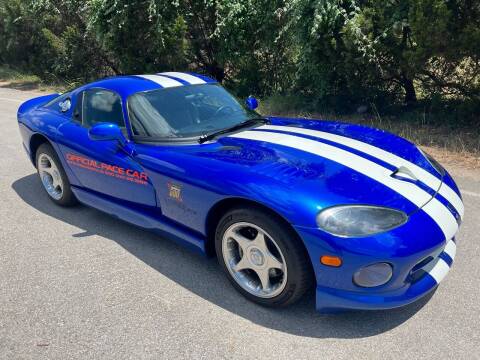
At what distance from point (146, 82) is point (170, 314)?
2.13m

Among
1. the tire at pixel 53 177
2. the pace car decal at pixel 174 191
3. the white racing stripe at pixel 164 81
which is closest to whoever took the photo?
the pace car decal at pixel 174 191

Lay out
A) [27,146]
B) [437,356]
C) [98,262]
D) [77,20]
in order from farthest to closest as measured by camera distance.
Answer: [77,20] → [27,146] → [98,262] → [437,356]

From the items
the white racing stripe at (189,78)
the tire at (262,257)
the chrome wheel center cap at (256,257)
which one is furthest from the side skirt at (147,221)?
the white racing stripe at (189,78)

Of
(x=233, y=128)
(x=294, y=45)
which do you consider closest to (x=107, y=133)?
(x=233, y=128)

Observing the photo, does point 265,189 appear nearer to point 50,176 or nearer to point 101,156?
point 101,156

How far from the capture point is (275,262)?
267 cm

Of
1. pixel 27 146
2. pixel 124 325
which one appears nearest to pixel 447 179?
pixel 124 325

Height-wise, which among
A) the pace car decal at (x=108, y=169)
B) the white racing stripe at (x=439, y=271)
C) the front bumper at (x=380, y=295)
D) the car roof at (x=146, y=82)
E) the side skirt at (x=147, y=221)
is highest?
the car roof at (x=146, y=82)

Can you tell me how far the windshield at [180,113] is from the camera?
3.47 m

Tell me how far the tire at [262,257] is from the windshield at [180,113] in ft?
3.19

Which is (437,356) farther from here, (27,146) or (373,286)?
(27,146)

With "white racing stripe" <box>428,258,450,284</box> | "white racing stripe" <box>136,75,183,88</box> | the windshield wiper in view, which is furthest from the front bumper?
"white racing stripe" <box>136,75,183,88</box>

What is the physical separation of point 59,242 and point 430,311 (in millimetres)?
2979

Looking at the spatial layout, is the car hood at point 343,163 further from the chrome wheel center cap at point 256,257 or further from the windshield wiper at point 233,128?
the chrome wheel center cap at point 256,257
